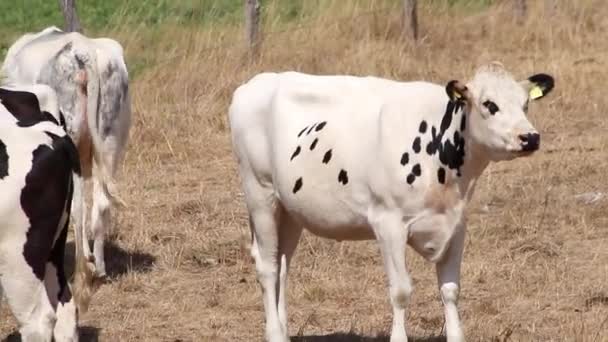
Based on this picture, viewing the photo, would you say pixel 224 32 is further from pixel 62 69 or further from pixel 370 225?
pixel 370 225

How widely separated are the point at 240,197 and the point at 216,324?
9.90 feet

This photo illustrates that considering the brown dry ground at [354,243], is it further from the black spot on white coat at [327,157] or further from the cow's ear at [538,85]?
the cow's ear at [538,85]

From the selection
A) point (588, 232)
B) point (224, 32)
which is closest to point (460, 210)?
point (588, 232)

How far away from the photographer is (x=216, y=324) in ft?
28.3

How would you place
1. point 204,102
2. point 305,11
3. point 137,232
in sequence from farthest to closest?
point 305,11 → point 204,102 → point 137,232

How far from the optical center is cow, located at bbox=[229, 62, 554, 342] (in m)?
7.07

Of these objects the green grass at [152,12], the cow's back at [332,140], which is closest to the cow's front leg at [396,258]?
the cow's back at [332,140]

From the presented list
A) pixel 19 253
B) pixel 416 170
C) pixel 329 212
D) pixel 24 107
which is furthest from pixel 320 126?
pixel 19 253

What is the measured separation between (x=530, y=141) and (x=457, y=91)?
0.46 metres

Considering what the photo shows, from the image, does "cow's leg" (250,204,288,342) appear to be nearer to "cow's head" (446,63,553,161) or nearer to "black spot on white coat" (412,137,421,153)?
"black spot on white coat" (412,137,421,153)

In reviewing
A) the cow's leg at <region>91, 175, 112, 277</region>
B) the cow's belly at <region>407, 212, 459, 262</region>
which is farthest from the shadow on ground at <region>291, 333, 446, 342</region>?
the cow's leg at <region>91, 175, 112, 277</region>

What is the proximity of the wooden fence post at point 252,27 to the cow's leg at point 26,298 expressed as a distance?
341 inches

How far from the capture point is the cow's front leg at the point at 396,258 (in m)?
7.14

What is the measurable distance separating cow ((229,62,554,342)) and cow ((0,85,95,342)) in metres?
1.30
